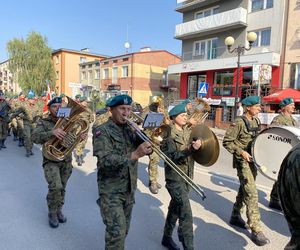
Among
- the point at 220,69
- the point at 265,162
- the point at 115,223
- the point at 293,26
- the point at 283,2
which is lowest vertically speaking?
the point at 115,223

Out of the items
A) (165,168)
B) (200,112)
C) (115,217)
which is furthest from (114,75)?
(115,217)

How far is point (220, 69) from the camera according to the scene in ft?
71.9

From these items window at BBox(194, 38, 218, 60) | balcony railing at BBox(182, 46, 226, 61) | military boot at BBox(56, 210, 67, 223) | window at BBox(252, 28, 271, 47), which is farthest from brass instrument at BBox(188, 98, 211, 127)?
window at BBox(194, 38, 218, 60)

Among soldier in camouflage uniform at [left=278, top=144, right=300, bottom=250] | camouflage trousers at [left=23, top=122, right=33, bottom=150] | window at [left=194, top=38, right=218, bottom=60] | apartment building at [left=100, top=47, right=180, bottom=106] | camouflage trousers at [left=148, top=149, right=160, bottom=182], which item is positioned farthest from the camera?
apartment building at [left=100, top=47, right=180, bottom=106]

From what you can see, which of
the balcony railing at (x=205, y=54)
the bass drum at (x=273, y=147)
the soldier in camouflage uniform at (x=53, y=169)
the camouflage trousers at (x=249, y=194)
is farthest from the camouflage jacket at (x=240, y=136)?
the balcony railing at (x=205, y=54)

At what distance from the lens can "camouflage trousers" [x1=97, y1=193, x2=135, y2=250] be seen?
8.73 ft

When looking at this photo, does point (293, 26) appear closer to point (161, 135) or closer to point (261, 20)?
point (261, 20)

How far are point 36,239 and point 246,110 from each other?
10.9 ft

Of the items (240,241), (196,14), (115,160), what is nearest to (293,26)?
(196,14)

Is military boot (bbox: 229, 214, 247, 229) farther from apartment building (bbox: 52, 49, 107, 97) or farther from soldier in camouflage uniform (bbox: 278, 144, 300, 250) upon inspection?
apartment building (bbox: 52, 49, 107, 97)

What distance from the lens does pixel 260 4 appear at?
67.2 feet

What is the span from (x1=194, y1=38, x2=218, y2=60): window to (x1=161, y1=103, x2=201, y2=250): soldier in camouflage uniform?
21.0m

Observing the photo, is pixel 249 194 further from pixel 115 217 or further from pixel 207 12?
pixel 207 12

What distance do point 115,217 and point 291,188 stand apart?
6.19ft
